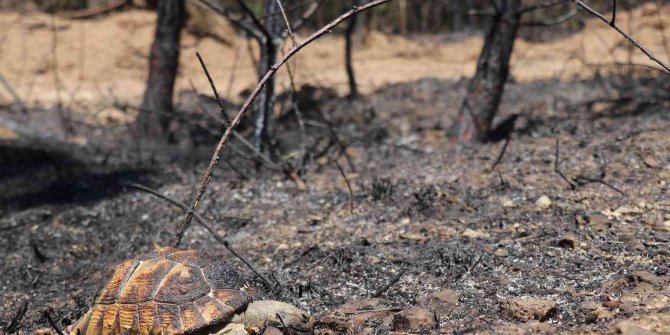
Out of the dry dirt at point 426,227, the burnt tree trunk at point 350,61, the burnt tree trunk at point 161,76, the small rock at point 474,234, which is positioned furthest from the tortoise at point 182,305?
the burnt tree trunk at point 350,61

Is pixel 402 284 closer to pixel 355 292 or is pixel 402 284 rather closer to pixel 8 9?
pixel 355 292

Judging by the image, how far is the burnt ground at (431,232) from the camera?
3.35m

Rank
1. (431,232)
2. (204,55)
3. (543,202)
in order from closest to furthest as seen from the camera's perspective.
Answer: (431,232)
(543,202)
(204,55)

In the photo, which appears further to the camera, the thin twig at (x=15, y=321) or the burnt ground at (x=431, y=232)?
the thin twig at (x=15, y=321)

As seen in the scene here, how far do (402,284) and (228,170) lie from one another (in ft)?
9.62

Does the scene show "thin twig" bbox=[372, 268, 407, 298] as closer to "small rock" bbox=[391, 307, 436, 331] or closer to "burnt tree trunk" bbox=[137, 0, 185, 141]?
"small rock" bbox=[391, 307, 436, 331]

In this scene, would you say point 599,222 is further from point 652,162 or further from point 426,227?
point 652,162

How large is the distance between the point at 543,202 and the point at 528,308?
1.61 metres

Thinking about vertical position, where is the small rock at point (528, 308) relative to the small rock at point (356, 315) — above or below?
above

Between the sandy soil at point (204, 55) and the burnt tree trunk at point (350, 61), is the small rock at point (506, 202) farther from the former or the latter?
the sandy soil at point (204, 55)

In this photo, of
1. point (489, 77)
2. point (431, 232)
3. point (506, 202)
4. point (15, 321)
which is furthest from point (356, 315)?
point (489, 77)

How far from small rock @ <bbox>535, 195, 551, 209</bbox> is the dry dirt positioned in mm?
21

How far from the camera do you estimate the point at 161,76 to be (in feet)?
24.9

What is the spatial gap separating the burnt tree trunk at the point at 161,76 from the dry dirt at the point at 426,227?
109 cm
